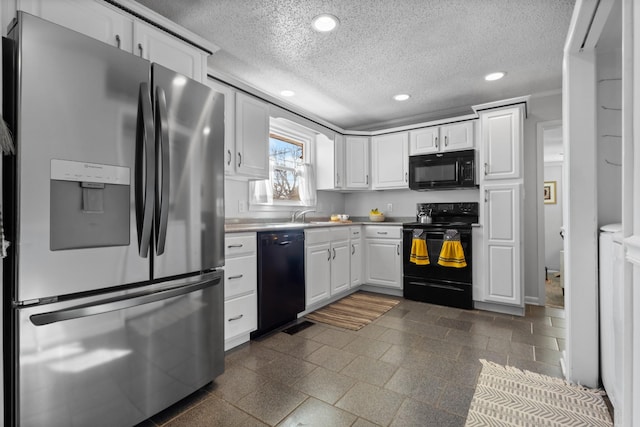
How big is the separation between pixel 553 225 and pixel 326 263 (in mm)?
5589

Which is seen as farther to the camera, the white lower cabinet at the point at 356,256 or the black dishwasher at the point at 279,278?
the white lower cabinet at the point at 356,256

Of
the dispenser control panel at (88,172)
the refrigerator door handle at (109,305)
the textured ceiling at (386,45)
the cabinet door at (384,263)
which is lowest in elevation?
the cabinet door at (384,263)

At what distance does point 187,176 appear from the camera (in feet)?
5.58

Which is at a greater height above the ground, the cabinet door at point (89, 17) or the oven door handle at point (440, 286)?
the cabinet door at point (89, 17)

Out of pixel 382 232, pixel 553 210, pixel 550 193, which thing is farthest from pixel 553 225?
pixel 382 232

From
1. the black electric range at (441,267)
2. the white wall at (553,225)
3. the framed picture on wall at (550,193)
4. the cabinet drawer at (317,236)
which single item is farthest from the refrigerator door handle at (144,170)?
the framed picture on wall at (550,193)

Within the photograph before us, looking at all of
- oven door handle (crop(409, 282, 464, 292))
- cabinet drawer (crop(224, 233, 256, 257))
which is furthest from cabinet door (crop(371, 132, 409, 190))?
cabinet drawer (crop(224, 233, 256, 257))

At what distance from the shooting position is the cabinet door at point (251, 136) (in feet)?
9.29

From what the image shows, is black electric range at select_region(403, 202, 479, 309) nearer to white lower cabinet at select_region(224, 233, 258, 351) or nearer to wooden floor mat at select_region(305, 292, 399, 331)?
wooden floor mat at select_region(305, 292, 399, 331)

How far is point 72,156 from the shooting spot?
1303 millimetres

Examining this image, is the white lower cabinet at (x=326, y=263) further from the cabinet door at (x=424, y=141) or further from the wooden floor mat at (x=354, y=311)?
the cabinet door at (x=424, y=141)

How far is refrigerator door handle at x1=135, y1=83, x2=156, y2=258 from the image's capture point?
4.87ft

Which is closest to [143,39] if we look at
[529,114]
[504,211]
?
[504,211]

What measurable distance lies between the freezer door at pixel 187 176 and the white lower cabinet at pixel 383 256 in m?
→ 2.54
